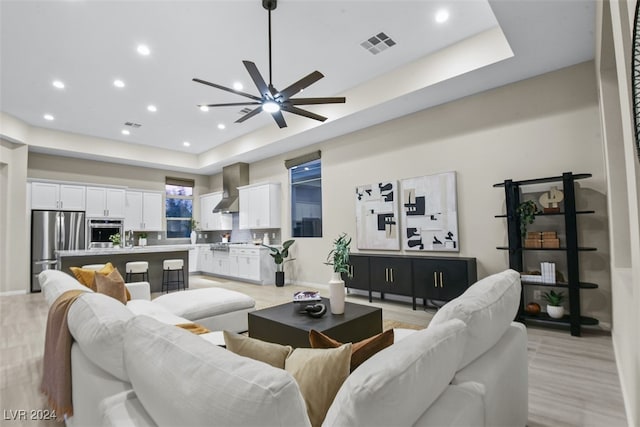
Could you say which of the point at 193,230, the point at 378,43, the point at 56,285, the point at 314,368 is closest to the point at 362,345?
the point at 314,368

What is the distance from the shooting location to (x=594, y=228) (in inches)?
148

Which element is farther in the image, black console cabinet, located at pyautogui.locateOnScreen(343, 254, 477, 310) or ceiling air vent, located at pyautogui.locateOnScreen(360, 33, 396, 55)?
black console cabinet, located at pyautogui.locateOnScreen(343, 254, 477, 310)

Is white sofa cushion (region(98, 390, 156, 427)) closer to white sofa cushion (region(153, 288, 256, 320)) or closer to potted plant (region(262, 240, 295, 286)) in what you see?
white sofa cushion (region(153, 288, 256, 320))

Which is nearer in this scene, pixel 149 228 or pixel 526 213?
pixel 526 213

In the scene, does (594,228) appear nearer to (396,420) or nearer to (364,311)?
(364,311)

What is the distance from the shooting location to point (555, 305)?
3.79 meters

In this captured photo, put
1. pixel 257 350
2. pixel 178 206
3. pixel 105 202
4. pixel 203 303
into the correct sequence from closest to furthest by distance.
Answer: pixel 257 350, pixel 203 303, pixel 105 202, pixel 178 206

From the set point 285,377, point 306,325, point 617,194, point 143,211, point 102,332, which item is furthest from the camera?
point 143,211

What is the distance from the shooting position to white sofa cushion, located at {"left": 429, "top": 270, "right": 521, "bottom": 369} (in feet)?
4.55

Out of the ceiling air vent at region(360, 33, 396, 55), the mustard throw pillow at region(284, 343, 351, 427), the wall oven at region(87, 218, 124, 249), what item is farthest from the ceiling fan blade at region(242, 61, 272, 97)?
the wall oven at region(87, 218, 124, 249)

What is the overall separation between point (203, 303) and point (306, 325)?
1.34 m

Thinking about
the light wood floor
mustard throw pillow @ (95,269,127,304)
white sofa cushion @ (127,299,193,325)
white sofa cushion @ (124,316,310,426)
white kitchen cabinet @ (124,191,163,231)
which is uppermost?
white kitchen cabinet @ (124,191,163,231)

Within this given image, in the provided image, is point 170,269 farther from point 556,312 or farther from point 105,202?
point 556,312

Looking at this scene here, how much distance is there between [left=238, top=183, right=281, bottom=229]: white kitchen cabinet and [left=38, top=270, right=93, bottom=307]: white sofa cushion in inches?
204
